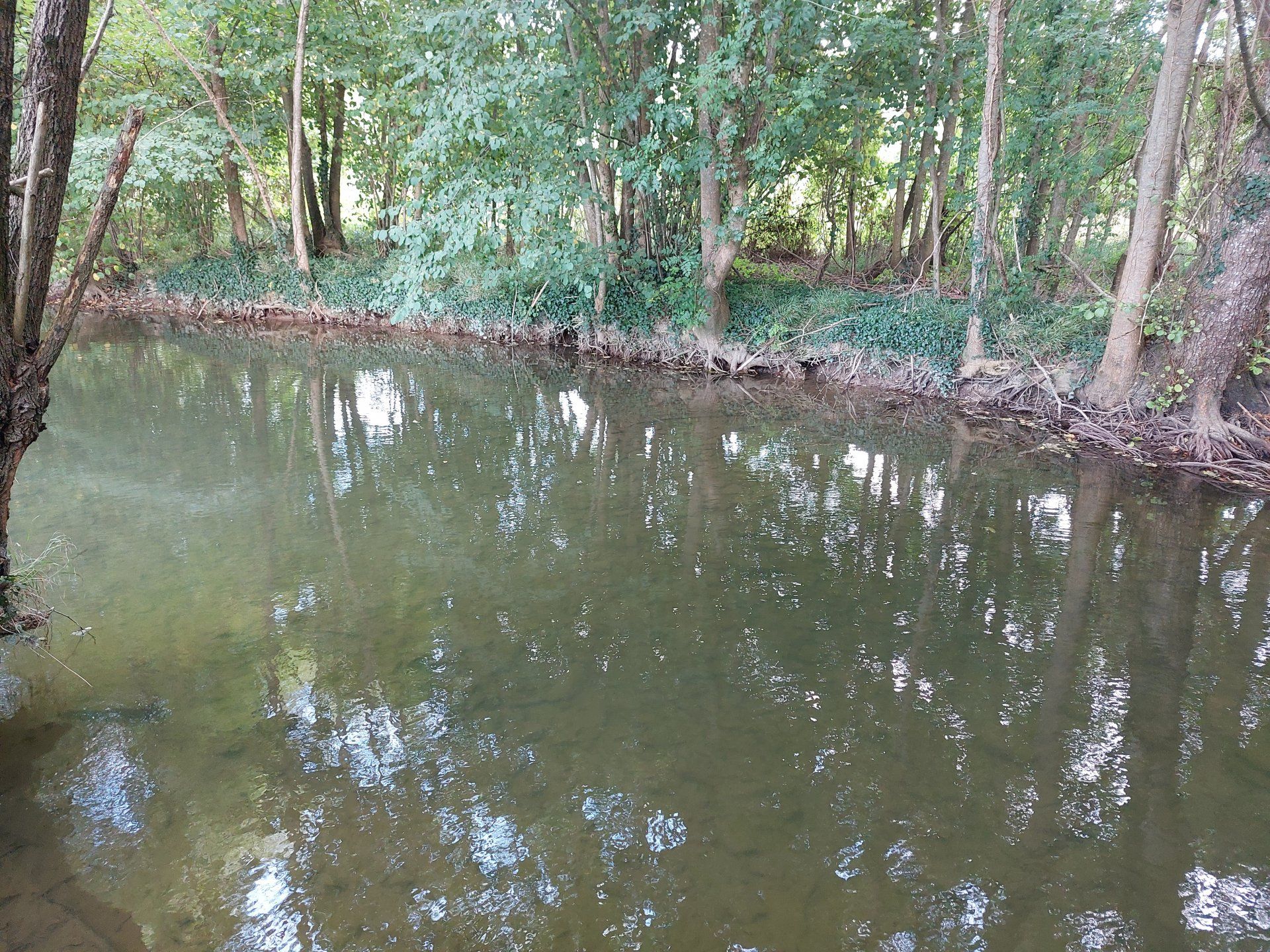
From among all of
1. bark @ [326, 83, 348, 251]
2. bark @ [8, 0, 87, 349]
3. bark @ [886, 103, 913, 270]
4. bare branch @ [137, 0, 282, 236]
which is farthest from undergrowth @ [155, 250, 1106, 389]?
bark @ [8, 0, 87, 349]

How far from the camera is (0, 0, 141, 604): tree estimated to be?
10.9 ft

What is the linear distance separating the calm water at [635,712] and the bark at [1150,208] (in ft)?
7.41

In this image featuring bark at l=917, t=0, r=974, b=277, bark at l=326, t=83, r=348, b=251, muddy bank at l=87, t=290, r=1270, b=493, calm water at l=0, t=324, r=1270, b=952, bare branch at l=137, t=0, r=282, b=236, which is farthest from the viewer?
bark at l=326, t=83, r=348, b=251

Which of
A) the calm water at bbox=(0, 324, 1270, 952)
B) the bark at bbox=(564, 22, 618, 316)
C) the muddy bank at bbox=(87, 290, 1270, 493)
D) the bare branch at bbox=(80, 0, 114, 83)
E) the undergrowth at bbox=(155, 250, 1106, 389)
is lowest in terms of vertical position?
the calm water at bbox=(0, 324, 1270, 952)

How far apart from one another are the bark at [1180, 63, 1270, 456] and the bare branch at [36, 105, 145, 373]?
10.1 metres

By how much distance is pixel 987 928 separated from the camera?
290 centimetres

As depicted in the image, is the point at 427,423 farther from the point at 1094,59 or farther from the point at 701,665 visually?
the point at 1094,59

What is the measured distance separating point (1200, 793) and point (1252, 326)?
23.6ft

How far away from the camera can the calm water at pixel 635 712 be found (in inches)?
118

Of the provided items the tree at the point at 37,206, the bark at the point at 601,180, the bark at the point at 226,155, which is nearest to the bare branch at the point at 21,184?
the tree at the point at 37,206

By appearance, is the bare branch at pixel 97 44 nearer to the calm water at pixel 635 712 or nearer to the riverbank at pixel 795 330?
the calm water at pixel 635 712

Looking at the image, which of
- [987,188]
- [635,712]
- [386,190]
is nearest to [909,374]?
[987,188]

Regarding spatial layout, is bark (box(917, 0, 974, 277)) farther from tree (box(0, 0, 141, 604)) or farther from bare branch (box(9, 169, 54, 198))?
bare branch (box(9, 169, 54, 198))

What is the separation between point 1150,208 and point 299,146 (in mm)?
15834
